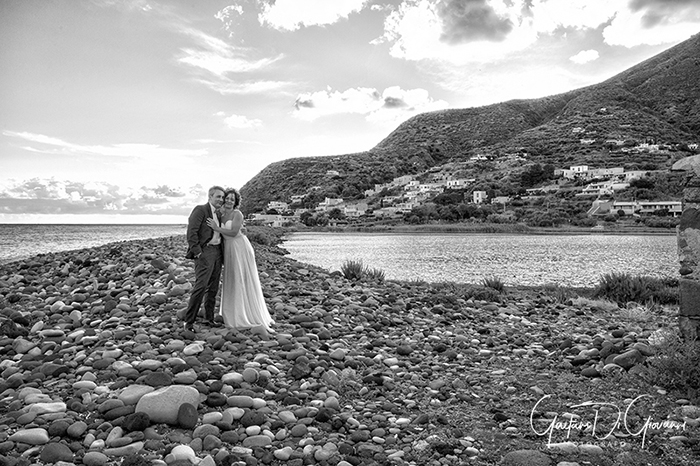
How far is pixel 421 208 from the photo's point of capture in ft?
305

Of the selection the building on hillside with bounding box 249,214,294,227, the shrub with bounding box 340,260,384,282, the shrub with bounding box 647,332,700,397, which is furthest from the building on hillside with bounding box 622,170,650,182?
the shrub with bounding box 647,332,700,397

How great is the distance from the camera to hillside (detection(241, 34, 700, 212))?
371 feet

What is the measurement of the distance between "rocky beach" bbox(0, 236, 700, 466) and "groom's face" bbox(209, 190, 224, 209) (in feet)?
6.41

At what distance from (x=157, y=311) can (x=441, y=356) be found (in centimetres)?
489

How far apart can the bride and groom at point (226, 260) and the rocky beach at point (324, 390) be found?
1.32 ft

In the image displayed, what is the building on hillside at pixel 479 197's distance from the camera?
9100cm

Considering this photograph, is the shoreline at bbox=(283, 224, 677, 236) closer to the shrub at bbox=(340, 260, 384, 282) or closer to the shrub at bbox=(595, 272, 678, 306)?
the shrub at bbox=(595, 272, 678, 306)

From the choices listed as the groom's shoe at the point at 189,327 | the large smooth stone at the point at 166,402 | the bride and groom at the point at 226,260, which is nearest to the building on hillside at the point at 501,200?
the bride and groom at the point at 226,260

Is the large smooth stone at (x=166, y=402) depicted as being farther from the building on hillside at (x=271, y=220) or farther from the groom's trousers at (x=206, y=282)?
the building on hillside at (x=271, y=220)

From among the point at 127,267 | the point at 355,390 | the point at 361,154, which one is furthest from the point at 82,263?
the point at 361,154

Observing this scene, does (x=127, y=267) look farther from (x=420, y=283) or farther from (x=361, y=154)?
(x=361, y=154)

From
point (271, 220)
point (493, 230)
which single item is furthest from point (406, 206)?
point (493, 230)

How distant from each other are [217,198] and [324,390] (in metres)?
3.67

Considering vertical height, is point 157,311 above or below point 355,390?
above
